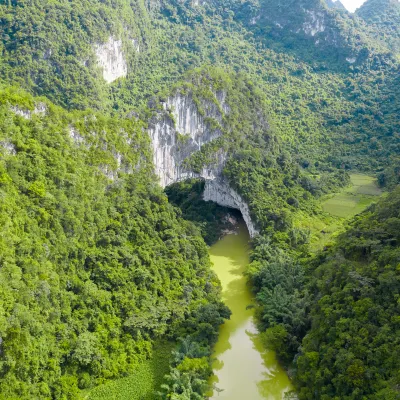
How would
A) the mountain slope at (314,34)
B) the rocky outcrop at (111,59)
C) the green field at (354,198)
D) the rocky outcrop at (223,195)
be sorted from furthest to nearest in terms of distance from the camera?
the mountain slope at (314,34), the rocky outcrop at (111,59), the green field at (354,198), the rocky outcrop at (223,195)

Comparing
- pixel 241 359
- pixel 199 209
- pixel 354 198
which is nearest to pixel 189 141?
pixel 199 209

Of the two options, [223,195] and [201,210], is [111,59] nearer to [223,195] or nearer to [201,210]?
[223,195]

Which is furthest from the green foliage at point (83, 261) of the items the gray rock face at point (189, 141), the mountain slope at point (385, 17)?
A: the mountain slope at point (385, 17)

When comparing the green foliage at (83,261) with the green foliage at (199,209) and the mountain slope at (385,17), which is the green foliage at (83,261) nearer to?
the green foliage at (199,209)

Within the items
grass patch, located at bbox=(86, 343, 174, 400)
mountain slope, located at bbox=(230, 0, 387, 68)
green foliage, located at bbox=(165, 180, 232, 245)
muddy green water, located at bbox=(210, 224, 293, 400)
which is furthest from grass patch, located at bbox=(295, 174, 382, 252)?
mountain slope, located at bbox=(230, 0, 387, 68)

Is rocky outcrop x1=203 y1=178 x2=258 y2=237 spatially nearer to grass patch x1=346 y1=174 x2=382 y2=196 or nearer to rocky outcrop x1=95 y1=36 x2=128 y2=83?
grass patch x1=346 y1=174 x2=382 y2=196
